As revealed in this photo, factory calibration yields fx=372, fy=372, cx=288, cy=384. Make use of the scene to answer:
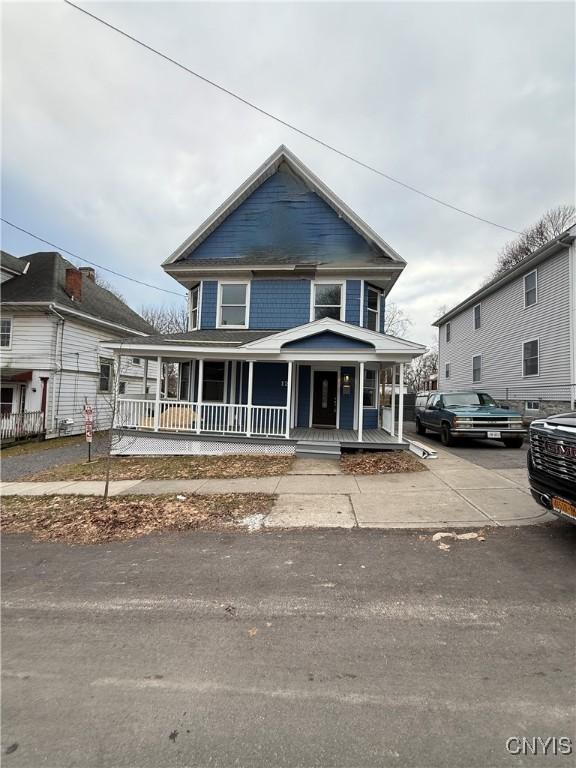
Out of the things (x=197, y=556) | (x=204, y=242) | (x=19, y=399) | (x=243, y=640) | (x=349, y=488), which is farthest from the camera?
(x=19, y=399)

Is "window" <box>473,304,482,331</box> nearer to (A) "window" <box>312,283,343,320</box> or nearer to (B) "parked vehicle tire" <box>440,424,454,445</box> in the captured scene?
(B) "parked vehicle tire" <box>440,424,454,445</box>

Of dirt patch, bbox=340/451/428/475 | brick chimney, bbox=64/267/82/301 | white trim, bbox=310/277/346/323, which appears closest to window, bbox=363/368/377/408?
white trim, bbox=310/277/346/323

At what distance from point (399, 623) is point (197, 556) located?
2.36 metres

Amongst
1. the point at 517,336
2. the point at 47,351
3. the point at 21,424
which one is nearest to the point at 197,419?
the point at 21,424

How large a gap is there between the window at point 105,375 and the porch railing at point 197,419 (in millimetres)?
7976

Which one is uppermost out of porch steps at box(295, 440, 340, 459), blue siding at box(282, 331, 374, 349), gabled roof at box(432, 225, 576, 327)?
gabled roof at box(432, 225, 576, 327)

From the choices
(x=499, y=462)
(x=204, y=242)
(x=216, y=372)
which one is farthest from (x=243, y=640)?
(x=204, y=242)

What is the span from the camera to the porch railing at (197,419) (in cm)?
1091

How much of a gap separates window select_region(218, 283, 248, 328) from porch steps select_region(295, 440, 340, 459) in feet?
17.5

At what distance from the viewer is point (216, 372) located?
1309 centimetres

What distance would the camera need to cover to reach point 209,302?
13.5 m

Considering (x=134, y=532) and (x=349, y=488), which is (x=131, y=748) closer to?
(x=134, y=532)

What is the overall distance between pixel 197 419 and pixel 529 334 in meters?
15.0

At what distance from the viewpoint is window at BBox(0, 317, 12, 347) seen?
51.6 feet
